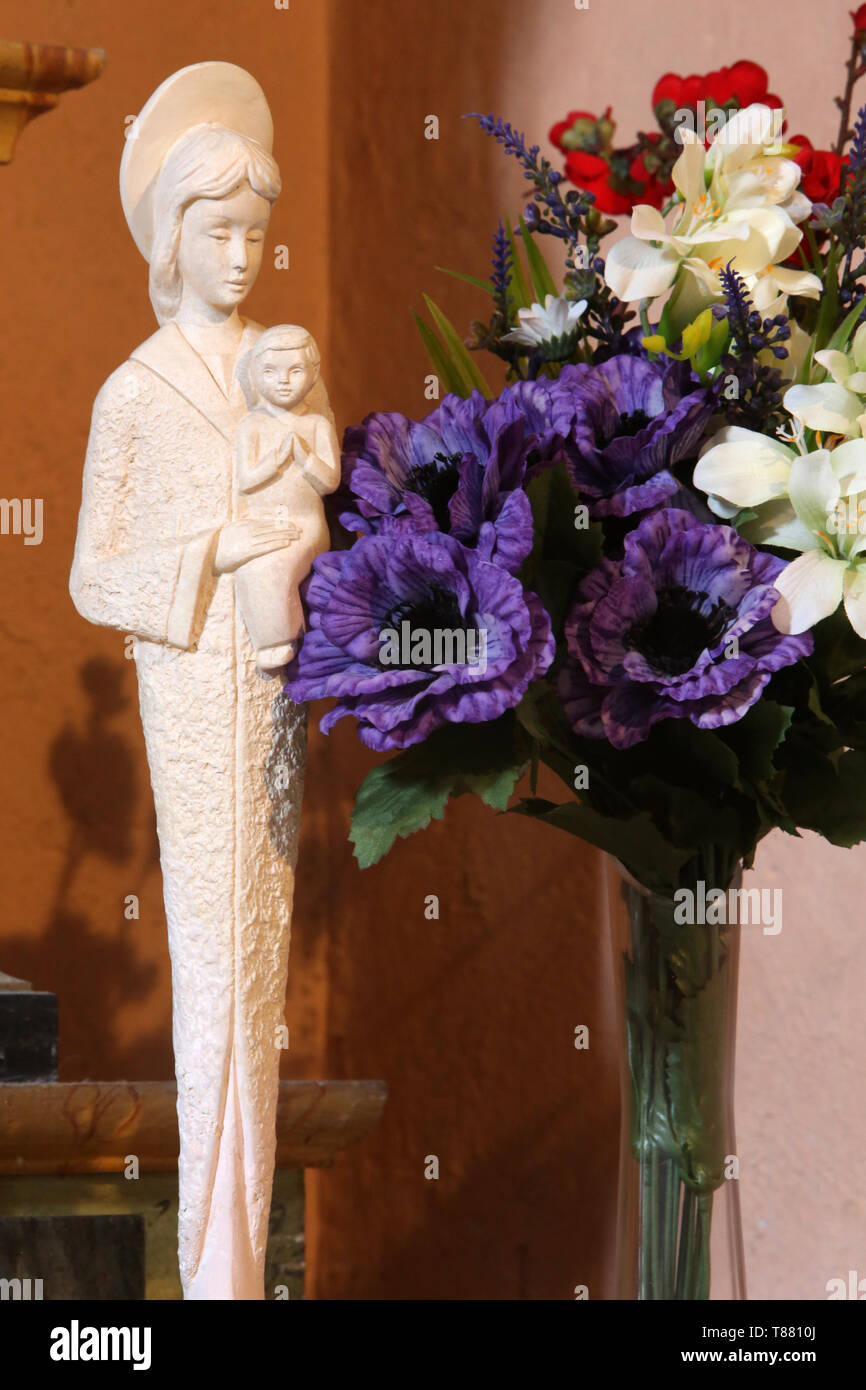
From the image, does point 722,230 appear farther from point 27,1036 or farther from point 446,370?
point 27,1036

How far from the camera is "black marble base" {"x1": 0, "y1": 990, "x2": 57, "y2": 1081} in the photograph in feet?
Result: 3.22

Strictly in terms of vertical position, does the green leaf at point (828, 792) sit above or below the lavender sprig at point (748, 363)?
below

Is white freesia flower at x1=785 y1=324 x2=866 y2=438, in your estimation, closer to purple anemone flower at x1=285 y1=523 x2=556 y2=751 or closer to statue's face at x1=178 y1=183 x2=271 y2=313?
purple anemone flower at x1=285 y1=523 x2=556 y2=751

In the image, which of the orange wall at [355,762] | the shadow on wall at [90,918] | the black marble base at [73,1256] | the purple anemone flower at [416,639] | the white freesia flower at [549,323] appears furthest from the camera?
the shadow on wall at [90,918]

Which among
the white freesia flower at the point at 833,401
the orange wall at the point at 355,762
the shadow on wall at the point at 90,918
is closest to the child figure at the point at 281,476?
the white freesia flower at the point at 833,401

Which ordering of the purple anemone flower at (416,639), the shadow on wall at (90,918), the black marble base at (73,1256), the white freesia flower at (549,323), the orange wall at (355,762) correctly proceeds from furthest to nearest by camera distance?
the shadow on wall at (90,918) < the orange wall at (355,762) < the black marble base at (73,1256) < the white freesia flower at (549,323) < the purple anemone flower at (416,639)

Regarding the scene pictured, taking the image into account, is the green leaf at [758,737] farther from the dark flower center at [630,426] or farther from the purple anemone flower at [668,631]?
the dark flower center at [630,426]

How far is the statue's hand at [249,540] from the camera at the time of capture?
0.74 meters

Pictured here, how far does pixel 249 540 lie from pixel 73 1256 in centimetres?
45

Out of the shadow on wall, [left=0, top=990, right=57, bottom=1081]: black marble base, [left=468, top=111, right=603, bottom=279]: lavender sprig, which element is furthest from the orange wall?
[left=468, top=111, right=603, bottom=279]: lavender sprig

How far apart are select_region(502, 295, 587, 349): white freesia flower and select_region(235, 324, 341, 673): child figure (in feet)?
0.32

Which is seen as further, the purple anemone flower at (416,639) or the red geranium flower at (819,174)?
the red geranium flower at (819,174)

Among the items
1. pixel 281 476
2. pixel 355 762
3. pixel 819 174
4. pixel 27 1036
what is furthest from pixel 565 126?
pixel 355 762
